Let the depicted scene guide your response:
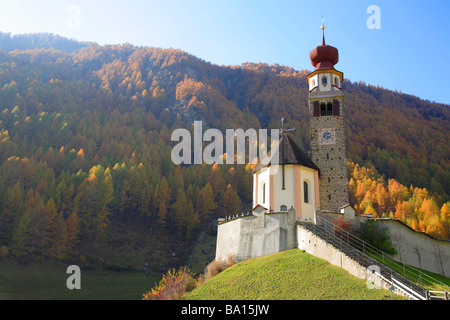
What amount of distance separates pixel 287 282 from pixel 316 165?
19023mm

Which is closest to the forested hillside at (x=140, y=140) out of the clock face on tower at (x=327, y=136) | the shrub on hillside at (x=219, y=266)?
the clock face on tower at (x=327, y=136)

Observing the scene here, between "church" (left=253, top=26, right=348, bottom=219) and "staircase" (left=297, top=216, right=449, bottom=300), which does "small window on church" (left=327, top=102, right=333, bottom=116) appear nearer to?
"church" (left=253, top=26, right=348, bottom=219)

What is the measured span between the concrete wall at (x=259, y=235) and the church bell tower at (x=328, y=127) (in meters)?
9.70

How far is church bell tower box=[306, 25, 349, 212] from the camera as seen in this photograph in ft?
129

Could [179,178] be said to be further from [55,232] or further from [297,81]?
[297,81]

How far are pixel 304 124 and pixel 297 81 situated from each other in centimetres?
5548

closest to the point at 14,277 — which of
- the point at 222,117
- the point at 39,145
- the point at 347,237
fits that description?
the point at 347,237

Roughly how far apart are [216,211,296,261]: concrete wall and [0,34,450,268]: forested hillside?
32590 millimetres

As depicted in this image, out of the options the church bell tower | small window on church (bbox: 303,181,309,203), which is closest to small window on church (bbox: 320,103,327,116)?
the church bell tower

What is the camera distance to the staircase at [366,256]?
1891cm

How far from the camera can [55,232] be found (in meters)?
57.0

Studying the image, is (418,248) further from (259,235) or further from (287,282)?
(287,282)

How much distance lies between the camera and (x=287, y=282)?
77.7ft

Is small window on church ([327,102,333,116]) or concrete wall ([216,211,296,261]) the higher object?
small window on church ([327,102,333,116])
